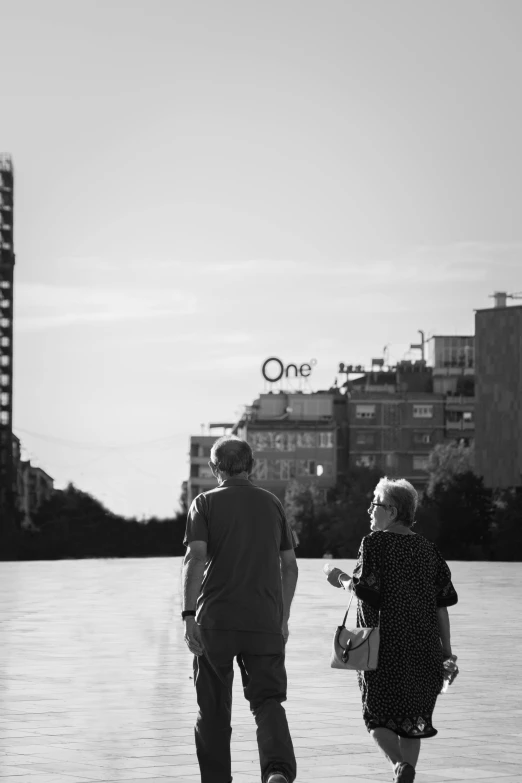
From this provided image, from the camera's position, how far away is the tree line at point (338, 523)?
87875mm

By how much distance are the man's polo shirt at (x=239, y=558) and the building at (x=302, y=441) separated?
5940 inches

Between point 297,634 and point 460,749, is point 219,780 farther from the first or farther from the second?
point 297,634

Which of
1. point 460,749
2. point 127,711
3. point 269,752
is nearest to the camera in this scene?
point 269,752

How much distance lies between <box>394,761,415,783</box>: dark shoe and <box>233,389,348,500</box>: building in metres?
151

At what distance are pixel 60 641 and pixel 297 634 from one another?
3.12m

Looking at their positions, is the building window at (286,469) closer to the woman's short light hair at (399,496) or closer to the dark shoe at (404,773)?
the woman's short light hair at (399,496)

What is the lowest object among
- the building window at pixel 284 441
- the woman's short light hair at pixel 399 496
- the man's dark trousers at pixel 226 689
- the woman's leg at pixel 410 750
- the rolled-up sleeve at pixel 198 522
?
the woman's leg at pixel 410 750

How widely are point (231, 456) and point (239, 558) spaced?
1.75ft

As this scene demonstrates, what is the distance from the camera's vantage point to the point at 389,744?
7.48 metres

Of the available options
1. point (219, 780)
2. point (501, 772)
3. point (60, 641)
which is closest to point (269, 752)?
point (219, 780)

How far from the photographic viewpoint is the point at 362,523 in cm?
9769

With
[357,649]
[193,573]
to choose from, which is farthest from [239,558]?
[357,649]

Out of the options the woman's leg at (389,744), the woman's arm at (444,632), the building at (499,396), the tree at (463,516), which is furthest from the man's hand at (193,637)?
the building at (499,396)

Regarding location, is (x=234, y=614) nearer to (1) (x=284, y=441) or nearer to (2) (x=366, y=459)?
(2) (x=366, y=459)
